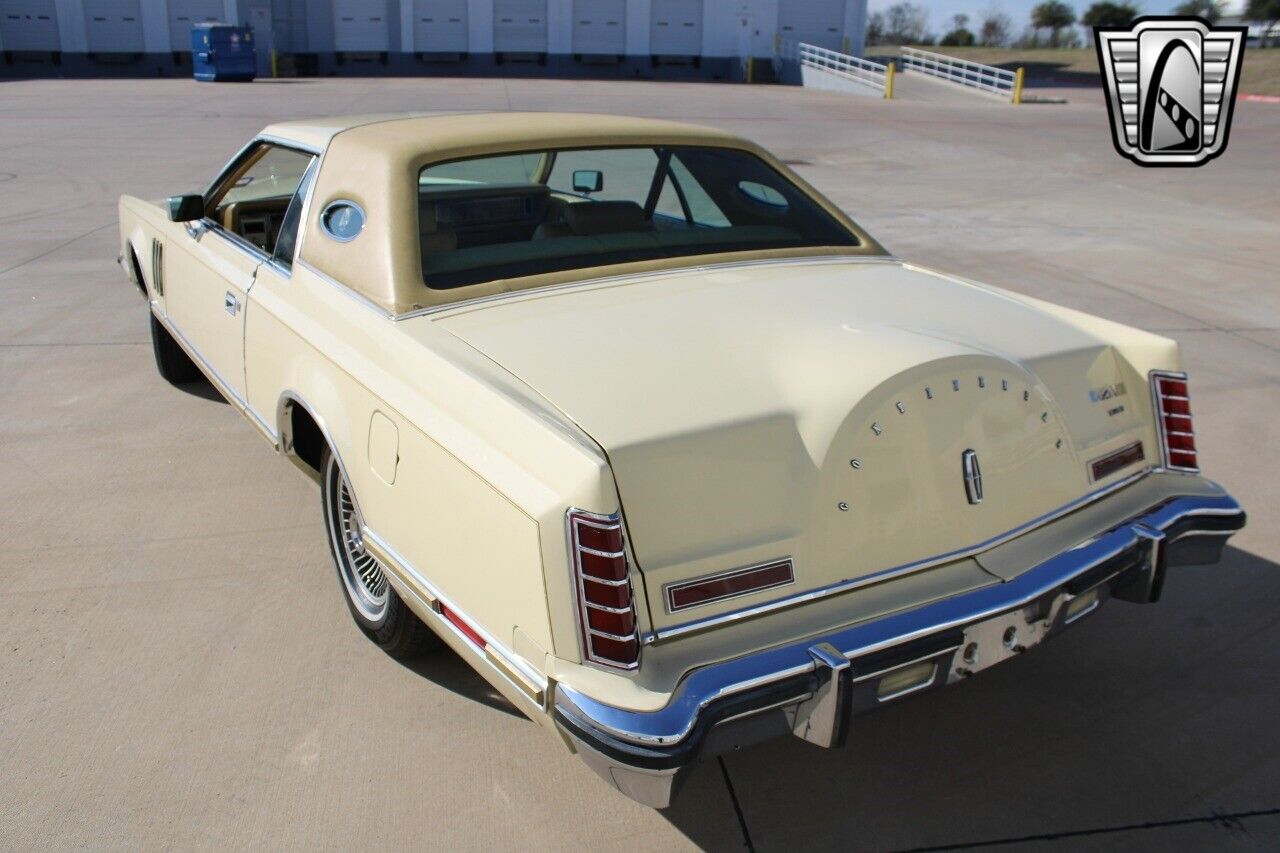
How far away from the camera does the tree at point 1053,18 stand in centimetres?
7675

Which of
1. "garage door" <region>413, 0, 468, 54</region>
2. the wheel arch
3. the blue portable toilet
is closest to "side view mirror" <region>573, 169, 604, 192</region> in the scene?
the wheel arch

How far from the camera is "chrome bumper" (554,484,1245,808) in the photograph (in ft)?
6.82

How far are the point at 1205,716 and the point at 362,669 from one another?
2.39 metres

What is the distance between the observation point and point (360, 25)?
144ft

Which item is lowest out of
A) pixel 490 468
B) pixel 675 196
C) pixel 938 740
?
pixel 938 740

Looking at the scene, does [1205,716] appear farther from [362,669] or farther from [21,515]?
[21,515]

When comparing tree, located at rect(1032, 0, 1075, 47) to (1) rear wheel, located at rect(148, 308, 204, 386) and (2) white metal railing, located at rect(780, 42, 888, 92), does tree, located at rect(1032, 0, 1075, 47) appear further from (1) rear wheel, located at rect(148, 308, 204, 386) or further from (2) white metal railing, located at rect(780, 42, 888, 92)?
(1) rear wheel, located at rect(148, 308, 204, 386)

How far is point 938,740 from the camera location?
115 inches

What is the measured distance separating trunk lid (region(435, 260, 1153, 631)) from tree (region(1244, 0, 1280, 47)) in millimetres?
58238

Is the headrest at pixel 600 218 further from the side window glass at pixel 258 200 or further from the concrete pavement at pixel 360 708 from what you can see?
the concrete pavement at pixel 360 708

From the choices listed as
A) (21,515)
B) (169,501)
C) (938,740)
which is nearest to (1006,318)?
(938,740)

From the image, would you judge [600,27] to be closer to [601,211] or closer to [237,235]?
[237,235]

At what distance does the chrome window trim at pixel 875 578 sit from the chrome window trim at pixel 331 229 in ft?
5.62

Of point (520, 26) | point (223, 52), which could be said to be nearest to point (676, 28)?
point (520, 26)
